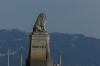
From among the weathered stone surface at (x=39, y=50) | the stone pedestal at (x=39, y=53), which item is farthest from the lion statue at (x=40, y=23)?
the stone pedestal at (x=39, y=53)

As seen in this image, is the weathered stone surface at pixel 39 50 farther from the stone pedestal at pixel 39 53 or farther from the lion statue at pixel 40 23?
the lion statue at pixel 40 23

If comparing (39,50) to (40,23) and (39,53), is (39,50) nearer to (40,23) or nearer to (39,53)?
(39,53)

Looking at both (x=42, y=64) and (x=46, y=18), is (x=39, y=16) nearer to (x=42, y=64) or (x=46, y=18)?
(x=46, y=18)

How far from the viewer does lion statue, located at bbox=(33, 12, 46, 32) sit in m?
27.7

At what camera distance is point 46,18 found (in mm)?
28125

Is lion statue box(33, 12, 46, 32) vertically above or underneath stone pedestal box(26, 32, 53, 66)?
above

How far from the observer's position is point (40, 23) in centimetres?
2786

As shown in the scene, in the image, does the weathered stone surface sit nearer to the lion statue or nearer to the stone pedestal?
the stone pedestal

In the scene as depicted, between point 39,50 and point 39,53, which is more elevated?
point 39,50

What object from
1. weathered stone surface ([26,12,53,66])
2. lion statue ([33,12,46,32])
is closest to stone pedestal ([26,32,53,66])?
weathered stone surface ([26,12,53,66])

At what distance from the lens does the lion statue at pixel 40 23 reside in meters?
27.7

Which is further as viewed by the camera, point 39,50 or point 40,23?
point 40,23

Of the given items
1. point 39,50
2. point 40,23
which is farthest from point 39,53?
point 40,23

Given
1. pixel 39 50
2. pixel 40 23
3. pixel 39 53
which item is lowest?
pixel 39 53
